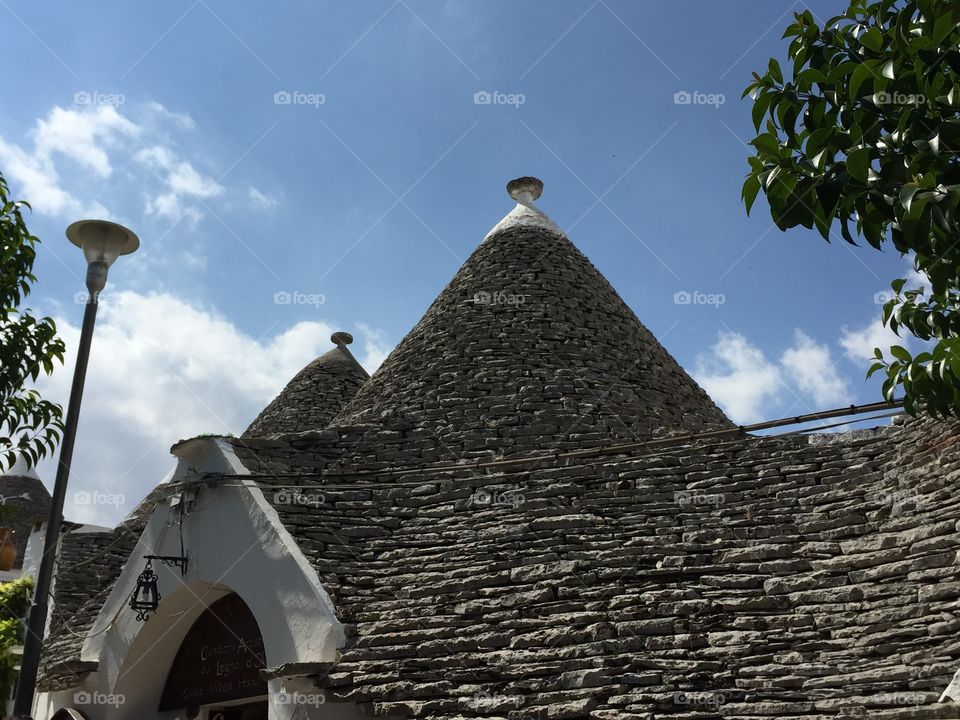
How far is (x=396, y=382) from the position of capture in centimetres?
1034

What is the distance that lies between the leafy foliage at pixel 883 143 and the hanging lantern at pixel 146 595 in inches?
303

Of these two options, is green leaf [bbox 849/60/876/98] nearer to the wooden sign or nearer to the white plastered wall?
the white plastered wall

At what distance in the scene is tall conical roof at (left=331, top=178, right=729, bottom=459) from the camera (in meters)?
9.12

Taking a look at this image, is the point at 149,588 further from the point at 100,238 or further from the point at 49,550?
the point at 100,238

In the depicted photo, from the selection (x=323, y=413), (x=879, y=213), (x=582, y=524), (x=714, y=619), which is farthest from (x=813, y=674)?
(x=323, y=413)

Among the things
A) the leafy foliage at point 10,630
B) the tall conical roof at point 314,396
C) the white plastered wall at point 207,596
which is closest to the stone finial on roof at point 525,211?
the tall conical roof at point 314,396

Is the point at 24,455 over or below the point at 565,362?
below

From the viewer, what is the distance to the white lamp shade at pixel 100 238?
5.83m

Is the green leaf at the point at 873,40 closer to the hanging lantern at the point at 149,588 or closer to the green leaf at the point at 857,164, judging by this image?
the green leaf at the point at 857,164

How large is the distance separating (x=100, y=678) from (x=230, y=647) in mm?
1627

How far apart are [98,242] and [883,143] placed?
512 cm

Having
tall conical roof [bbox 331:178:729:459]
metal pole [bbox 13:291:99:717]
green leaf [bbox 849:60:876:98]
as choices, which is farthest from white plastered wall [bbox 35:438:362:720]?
green leaf [bbox 849:60:876:98]

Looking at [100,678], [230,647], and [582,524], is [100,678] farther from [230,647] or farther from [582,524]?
[582,524]

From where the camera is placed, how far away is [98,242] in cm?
587
